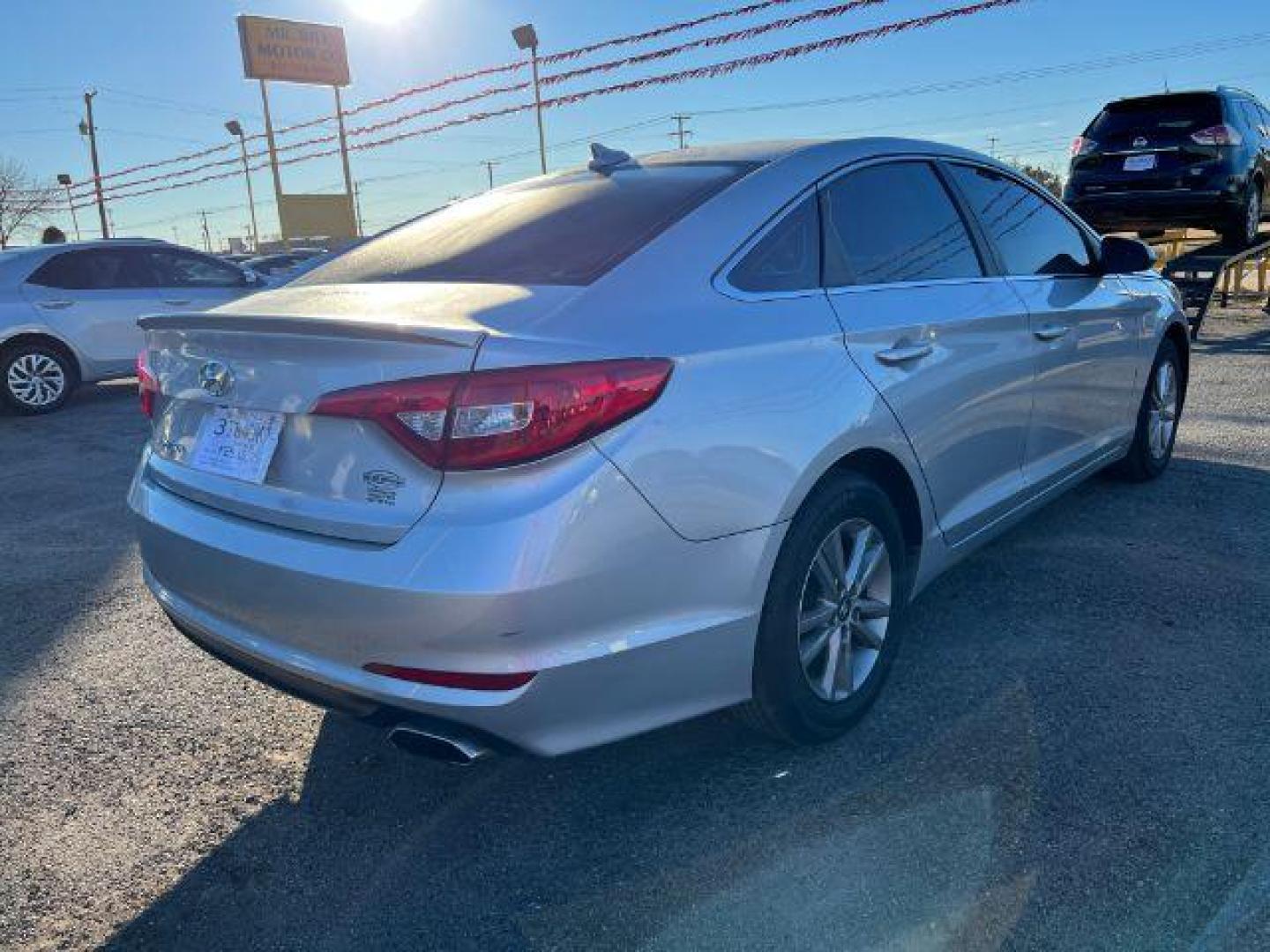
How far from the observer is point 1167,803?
94.3 inches

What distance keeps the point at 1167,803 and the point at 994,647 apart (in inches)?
36.1

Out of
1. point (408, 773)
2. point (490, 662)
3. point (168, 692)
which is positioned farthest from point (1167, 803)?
point (168, 692)

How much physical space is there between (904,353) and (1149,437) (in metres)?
2.71

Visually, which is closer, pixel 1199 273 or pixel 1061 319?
pixel 1061 319

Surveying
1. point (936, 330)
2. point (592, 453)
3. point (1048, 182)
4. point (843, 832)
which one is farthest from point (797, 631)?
point (1048, 182)

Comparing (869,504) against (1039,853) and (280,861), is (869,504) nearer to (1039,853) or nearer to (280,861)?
(1039,853)

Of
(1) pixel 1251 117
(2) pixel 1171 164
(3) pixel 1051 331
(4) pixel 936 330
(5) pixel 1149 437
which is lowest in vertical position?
(5) pixel 1149 437

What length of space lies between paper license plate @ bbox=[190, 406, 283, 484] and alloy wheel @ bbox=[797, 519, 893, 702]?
1291 millimetres

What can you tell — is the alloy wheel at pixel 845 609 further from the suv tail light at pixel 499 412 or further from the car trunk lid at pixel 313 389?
the car trunk lid at pixel 313 389

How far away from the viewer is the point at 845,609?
270cm

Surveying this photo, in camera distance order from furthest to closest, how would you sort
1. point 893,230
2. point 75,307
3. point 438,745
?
point 75,307, point 893,230, point 438,745

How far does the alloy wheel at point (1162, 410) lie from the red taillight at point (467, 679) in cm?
391

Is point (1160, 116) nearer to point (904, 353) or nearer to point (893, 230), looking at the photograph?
point (893, 230)

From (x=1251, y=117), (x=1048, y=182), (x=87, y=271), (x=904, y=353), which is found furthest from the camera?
(x=1048, y=182)
